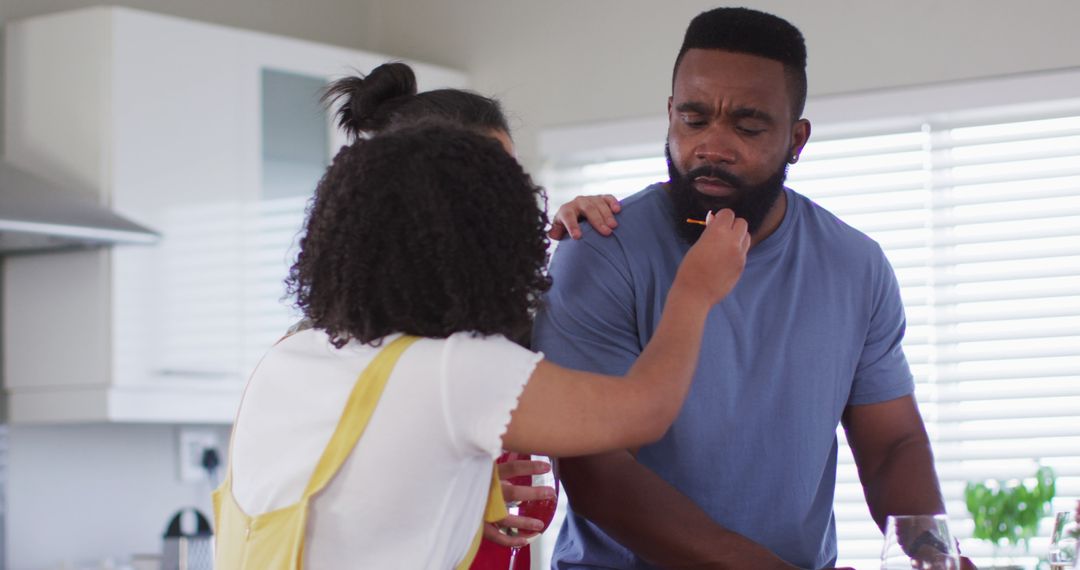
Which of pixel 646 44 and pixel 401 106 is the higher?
pixel 646 44

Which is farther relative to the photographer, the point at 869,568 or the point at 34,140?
the point at 869,568

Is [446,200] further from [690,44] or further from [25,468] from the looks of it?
[25,468]

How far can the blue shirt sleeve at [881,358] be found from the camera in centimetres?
173

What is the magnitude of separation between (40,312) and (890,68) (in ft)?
7.45

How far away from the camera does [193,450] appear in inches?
151

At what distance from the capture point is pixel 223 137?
3.57 metres

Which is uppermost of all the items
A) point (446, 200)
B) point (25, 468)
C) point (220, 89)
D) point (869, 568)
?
point (220, 89)

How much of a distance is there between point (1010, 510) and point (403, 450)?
99.0 inches

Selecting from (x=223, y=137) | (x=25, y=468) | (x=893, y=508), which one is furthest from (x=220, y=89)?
(x=893, y=508)

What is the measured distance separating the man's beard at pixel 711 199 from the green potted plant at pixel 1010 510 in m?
1.89

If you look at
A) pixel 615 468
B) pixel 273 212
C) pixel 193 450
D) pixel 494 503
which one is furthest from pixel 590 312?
pixel 193 450

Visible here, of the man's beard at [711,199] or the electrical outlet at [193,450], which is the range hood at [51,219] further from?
the man's beard at [711,199]

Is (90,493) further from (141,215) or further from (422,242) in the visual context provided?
(422,242)

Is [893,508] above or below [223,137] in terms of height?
below
